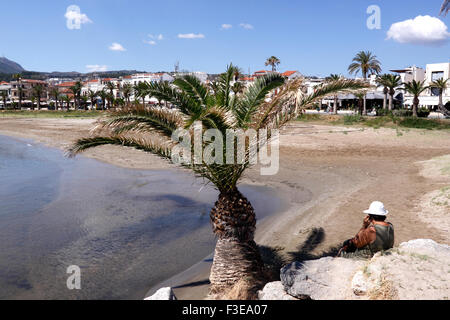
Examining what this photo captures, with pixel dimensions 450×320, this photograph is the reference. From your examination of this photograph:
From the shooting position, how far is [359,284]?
430cm

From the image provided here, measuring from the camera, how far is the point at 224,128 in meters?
5.46

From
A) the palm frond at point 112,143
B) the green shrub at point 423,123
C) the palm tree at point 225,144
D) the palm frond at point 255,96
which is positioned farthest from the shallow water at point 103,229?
the green shrub at point 423,123

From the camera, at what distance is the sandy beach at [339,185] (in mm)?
7586

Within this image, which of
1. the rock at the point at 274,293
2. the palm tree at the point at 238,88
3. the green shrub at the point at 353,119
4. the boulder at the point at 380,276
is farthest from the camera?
the green shrub at the point at 353,119

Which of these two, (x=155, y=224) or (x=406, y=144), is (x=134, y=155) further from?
(x=406, y=144)

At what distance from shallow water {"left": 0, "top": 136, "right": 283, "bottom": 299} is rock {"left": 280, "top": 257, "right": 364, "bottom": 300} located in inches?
112

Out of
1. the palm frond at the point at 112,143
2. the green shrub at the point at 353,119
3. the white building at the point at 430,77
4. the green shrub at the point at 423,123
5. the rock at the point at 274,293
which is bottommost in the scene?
the rock at the point at 274,293

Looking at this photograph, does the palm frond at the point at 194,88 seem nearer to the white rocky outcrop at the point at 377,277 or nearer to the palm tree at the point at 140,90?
the palm tree at the point at 140,90

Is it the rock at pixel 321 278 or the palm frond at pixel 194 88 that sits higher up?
the palm frond at pixel 194 88

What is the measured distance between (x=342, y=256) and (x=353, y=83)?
9.06ft

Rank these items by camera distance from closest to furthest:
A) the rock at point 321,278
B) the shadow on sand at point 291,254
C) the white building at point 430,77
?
the rock at point 321,278 < the shadow on sand at point 291,254 < the white building at point 430,77

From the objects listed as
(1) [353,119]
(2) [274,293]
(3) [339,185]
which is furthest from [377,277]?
(1) [353,119]

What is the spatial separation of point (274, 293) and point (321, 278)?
706mm

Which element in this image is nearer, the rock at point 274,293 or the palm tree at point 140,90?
the rock at point 274,293
